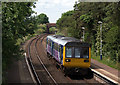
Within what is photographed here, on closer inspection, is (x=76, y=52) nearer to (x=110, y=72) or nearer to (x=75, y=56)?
(x=75, y=56)

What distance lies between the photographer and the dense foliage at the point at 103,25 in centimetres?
2550

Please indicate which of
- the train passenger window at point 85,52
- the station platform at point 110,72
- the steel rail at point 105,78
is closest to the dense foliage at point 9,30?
the train passenger window at point 85,52

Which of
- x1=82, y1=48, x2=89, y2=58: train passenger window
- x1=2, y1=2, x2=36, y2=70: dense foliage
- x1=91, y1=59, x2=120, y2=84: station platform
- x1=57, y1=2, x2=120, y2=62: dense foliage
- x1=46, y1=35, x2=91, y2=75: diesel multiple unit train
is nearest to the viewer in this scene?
x1=2, y1=2, x2=36, y2=70: dense foliage

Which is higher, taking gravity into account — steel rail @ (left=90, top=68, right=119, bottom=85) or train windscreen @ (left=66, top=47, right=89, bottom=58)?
train windscreen @ (left=66, top=47, right=89, bottom=58)

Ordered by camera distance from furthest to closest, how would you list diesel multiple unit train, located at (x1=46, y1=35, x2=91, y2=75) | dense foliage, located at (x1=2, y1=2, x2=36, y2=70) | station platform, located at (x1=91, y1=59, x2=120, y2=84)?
1. diesel multiple unit train, located at (x1=46, y1=35, x2=91, y2=75)
2. station platform, located at (x1=91, y1=59, x2=120, y2=84)
3. dense foliage, located at (x1=2, y1=2, x2=36, y2=70)

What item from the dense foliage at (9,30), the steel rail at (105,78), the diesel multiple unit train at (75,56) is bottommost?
the steel rail at (105,78)

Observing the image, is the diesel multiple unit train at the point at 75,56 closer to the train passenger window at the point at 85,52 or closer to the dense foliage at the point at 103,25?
the train passenger window at the point at 85,52

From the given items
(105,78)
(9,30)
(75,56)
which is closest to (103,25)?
(75,56)

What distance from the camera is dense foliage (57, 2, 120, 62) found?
2550 centimetres

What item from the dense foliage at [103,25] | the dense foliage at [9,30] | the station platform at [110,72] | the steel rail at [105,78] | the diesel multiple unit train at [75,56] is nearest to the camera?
the dense foliage at [9,30]

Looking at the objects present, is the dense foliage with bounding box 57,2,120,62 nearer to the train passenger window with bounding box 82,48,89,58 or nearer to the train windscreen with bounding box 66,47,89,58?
the train passenger window with bounding box 82,48,89,58

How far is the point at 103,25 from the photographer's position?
3188 centimetres

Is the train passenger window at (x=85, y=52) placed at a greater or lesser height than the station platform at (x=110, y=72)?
greater

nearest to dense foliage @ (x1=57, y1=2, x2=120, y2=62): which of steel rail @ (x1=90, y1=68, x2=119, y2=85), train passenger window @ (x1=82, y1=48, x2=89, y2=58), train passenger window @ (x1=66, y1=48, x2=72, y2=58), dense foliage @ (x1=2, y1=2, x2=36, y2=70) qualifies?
steel rail @ (x1=90, y1=68, x2=119, y2=85)
